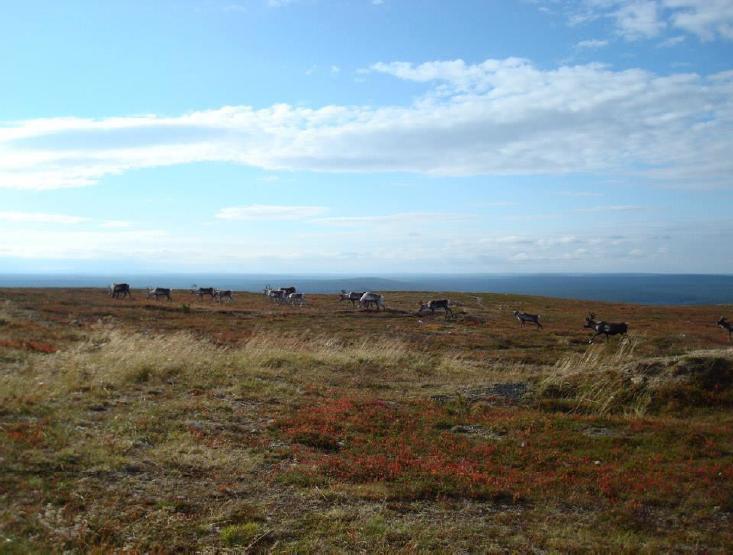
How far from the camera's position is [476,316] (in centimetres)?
5034

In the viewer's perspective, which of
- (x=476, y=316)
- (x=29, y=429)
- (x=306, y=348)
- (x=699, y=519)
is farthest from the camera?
(x=476, y=316)

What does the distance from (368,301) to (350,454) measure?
44427 millimetres

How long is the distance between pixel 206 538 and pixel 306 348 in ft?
59.0

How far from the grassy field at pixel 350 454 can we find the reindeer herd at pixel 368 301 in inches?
761

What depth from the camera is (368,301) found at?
54906mm

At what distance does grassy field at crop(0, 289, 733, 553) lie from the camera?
22.9 feet

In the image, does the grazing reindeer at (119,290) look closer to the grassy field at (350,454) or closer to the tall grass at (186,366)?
the tall grass at (186,366)

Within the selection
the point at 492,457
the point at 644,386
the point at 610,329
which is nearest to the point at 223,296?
the point at 610,329

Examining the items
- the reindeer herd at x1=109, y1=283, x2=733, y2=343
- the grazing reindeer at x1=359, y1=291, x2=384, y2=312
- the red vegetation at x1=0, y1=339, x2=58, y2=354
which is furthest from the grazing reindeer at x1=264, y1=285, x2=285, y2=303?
the red vegetation at x1=0, y1=339, x2=58, y2=354

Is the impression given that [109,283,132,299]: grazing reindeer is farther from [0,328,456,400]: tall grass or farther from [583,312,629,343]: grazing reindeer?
[583,312,629,343]: grazing reindeer

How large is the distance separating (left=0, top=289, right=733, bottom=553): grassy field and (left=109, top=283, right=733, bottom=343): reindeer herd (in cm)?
1932

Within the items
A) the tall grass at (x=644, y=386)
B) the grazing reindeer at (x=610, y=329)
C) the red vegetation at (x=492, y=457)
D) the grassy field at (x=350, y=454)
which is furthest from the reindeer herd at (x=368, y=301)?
the red vegetation at (x=492, y=457)

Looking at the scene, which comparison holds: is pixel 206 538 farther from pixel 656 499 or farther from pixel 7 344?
pixel 7 344

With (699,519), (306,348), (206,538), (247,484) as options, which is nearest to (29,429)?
(247,484)
